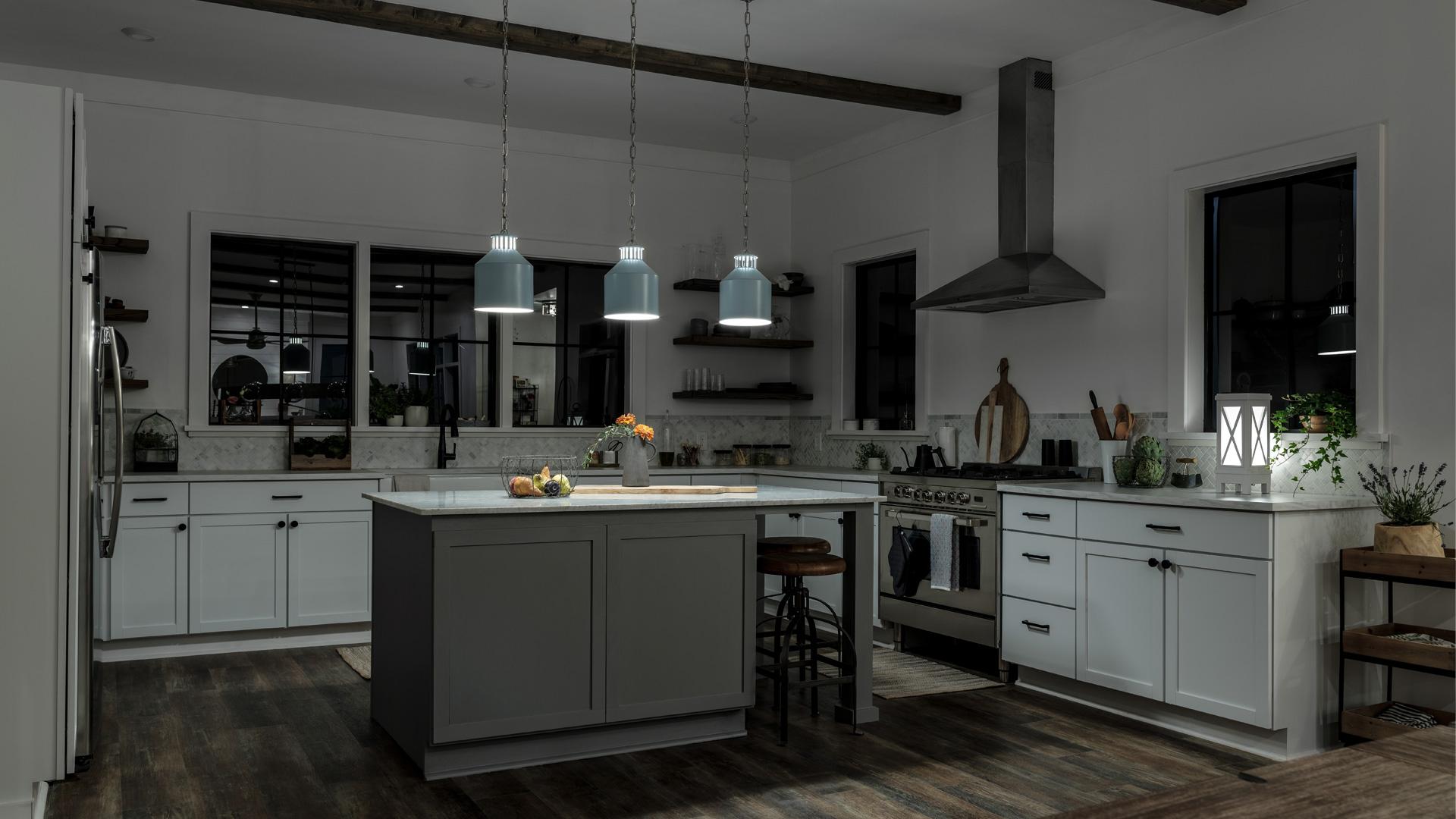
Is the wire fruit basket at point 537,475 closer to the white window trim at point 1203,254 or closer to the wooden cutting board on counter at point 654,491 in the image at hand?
the wooden cutting board on counter at point 654,491

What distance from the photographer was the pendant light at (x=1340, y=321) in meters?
4.41

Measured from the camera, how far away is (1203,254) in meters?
5.00

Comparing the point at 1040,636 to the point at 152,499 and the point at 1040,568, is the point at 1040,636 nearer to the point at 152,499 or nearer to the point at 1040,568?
the point at 1040,568

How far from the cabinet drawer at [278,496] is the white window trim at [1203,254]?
4.01 metres

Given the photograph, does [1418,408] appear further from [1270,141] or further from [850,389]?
[850,389]

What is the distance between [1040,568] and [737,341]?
3.13 m

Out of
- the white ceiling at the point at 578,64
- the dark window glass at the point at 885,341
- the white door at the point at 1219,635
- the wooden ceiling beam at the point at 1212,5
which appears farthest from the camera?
the dark window glass at the point at 885,341

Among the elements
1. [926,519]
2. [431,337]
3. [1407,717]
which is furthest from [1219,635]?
[431,337]

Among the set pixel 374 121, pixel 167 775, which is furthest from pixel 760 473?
pixel 167 775

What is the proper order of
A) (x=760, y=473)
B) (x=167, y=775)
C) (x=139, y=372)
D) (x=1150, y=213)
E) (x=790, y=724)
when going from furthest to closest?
(x=760, y=473), (x=139, y=372), (x=1150, y=213), (x=790, y=724), (x=167, y=775)

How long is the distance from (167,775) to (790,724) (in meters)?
2.24

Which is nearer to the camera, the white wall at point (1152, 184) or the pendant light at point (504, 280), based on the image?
the pendant light at point (504, 280)

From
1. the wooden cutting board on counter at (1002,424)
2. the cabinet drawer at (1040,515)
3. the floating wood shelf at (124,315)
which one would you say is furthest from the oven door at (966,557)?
the floating wood shelf at (124,315)

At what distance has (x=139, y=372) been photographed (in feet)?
19.7
